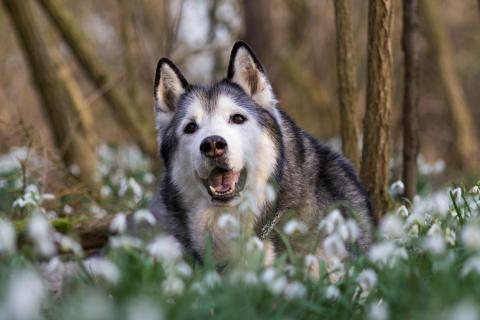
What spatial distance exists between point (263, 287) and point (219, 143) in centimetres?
163

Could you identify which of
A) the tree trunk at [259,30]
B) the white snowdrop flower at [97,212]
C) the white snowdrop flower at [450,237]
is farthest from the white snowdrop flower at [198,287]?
the tree trunk at [259,30]

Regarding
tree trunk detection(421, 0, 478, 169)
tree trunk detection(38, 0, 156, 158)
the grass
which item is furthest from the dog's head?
tree trunk detection(421, 0, 478, 169)

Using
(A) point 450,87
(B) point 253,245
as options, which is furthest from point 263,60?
(B) point 253,245

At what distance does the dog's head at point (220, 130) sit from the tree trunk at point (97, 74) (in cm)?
413

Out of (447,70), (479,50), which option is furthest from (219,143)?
(479,50)

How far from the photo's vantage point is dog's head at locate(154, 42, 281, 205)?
5.20m

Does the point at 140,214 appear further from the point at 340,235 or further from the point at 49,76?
the point at 49,76

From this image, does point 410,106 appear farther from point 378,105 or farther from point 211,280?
point 211,280

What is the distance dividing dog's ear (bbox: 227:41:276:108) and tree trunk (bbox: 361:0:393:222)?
1092 mm

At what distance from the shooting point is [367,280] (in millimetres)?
3801

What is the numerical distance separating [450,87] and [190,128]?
9395 millimetres

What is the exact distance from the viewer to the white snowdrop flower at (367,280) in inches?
148

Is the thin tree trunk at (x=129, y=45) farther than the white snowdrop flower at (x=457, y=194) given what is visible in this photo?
Yes

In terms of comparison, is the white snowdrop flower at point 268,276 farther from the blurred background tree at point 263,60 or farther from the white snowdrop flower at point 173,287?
the blurred background tree at point 263,60
